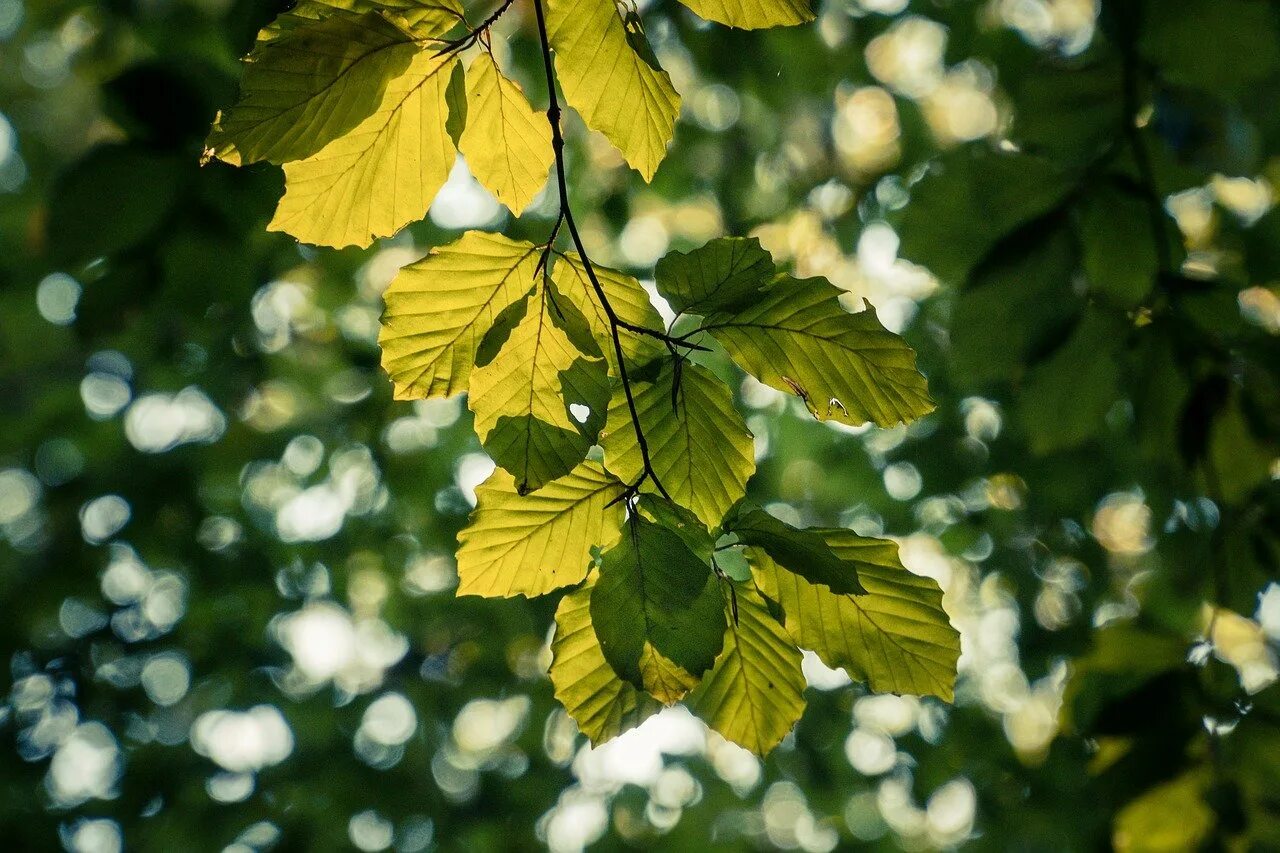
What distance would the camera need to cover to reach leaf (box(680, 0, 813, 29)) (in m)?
0.64

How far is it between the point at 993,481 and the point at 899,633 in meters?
2.91

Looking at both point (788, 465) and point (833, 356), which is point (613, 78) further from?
point (788, 465)

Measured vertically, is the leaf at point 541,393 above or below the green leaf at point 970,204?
above

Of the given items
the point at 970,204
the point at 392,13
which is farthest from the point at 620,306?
the point at 970,204

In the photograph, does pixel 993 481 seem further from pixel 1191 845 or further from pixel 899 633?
pixel 899 633

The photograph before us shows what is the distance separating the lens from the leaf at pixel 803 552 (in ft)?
2.10

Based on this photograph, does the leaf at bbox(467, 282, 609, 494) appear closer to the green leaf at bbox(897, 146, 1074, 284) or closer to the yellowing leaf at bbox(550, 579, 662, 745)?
the yellowing leaf at bbox(550, 579, 662, 745)

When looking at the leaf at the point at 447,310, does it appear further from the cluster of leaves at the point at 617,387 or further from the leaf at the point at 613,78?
the leaf at the point at 613,78

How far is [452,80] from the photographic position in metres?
0.67

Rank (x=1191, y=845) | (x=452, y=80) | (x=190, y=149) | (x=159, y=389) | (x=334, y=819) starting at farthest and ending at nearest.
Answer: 1. (x=334, y=819)
2. (x=159, y=389)
3. (x=1191, y=845)
4. (x=190, y=149)
5. (x=452, y=80)

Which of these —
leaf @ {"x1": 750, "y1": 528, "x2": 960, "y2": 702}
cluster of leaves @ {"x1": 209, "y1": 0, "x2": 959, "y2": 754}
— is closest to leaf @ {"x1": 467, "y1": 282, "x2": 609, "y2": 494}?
cluster of leaves @ {"x1": 209, "y1": 0, "x2": 959, "y2": 754}

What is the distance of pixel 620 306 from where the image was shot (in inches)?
28.4

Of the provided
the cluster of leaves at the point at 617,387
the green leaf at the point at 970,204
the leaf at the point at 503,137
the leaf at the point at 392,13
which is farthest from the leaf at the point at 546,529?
the green leaf at the point at 970,204

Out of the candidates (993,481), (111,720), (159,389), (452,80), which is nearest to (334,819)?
(111,720)
